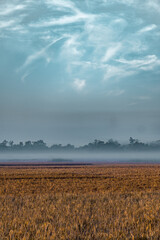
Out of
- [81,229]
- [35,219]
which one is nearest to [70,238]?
[81,229]

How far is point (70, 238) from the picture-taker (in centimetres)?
705

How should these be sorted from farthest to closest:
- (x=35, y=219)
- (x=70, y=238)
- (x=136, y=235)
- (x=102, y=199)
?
1. (x=102, y=199)
2. (x=35, y=219)
3. (x=136, y=235)
4. (x=70, y=238)

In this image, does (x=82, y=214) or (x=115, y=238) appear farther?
(x=82, y=214)

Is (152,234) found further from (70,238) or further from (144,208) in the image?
(144,208)

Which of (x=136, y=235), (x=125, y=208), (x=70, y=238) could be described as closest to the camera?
(x=70, y=238)

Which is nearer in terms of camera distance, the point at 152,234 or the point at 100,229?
the point at 152,234

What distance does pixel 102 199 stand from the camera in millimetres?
14688

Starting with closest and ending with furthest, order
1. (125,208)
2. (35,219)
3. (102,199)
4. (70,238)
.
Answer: (70,238) < (35,219) < (125,208) < (102,199)

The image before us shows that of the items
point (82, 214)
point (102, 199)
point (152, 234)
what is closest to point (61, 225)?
point (82, 214)

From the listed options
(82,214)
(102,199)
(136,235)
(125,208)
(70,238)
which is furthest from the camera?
(102,199)

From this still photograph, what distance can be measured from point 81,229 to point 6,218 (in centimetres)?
340

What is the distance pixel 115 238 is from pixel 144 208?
5.30 m

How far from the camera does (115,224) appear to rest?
8531 mm

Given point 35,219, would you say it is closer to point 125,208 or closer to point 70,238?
point 70,238
